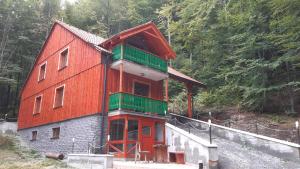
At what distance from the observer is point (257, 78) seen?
16953mm

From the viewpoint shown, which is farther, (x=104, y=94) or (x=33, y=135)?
(x=33, y=135)

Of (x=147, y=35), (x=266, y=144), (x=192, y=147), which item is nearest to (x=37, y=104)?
(x=147, y=35)

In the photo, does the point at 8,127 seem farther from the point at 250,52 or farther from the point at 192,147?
the point at 250,52

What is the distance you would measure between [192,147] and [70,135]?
7.24 meters

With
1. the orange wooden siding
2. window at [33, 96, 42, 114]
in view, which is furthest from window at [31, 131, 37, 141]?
window at [33, 96, 42, 114]

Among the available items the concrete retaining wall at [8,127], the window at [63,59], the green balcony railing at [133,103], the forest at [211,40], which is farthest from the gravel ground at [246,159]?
the concrete retaining wall at [8,127]

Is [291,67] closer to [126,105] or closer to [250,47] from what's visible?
[250,47]

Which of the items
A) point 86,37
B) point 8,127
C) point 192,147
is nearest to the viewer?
point 192,147

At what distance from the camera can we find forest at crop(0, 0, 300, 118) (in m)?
16.7

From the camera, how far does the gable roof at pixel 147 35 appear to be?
1397 centimetres

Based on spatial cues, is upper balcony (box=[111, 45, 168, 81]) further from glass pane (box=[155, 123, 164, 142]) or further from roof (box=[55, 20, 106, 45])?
glass pane (box=[155, 123, 164, 142])

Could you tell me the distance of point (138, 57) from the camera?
1478cm

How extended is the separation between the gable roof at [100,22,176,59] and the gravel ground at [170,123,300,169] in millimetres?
7011

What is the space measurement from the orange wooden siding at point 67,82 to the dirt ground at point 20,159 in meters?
2.21
